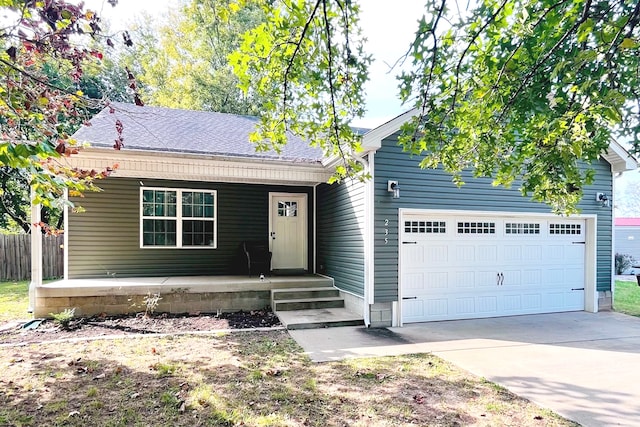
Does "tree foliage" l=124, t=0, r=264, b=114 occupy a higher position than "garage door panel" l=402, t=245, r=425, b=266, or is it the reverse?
"tree foliage" l=124, t=0, r=264, b=114

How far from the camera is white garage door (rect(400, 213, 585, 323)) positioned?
6441mm

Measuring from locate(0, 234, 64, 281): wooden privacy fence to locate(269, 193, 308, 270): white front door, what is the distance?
7.75 metres

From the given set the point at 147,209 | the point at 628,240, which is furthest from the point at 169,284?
the point at 628,240

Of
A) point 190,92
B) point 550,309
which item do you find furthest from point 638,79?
point 190,92

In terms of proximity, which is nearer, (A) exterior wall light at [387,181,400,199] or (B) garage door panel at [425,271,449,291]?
(A) exterior wall light at [387,181,400,199]

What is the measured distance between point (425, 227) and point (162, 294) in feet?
16.6

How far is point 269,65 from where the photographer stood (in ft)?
11.3

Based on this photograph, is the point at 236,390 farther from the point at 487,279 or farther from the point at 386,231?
the point at 487,279

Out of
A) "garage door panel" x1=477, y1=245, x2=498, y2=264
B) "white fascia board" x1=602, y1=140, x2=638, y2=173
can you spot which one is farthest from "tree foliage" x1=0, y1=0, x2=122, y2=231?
"white fascia board" x1=602, y1=140, x2=638, y2=173

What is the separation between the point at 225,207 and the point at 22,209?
13.0m

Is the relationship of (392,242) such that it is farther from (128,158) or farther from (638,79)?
(128,158)

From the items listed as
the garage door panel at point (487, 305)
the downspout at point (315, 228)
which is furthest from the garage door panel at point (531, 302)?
the downspout at point (315, 228)

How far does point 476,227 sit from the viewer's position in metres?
6.89

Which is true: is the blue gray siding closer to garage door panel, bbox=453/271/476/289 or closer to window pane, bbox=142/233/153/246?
garage door panel, bbox=453/271/476/289
